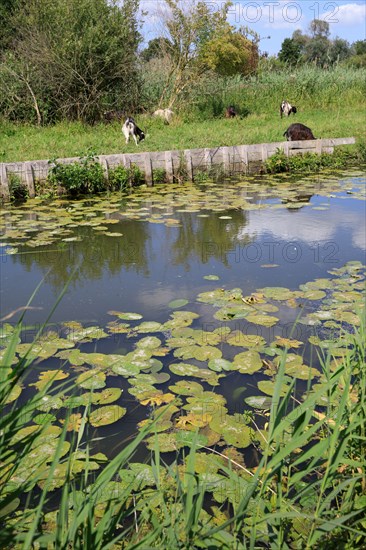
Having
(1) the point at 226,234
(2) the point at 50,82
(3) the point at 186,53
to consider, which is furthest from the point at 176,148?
(3) the point at 186,53

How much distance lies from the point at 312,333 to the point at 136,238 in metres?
3.35

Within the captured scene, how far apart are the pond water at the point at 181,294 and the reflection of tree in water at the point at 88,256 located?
0.07ft

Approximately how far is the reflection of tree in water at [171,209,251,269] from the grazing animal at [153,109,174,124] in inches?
318

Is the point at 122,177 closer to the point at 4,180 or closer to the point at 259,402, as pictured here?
the point at 4,180

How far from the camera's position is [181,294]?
4.71 m

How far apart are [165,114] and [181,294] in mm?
11531

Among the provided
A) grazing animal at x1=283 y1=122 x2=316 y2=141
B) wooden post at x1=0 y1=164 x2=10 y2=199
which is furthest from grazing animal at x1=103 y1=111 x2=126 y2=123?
wooden post at x1=0 y1=164 x2=10 y2=199

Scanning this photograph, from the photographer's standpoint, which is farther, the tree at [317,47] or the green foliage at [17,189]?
the tree at [317,47]

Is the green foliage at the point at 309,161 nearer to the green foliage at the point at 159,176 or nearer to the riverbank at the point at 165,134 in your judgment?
the riverbank at the point at 165,134

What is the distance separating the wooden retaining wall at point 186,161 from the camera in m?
8.75

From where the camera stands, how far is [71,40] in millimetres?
13961

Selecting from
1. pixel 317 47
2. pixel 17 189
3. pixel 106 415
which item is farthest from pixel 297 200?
pixel 317 47

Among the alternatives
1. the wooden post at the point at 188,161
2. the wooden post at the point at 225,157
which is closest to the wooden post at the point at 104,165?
the wooden post at the point at 188,161

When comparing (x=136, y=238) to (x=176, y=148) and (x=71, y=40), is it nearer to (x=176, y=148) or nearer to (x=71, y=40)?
(x=176, y=148)
